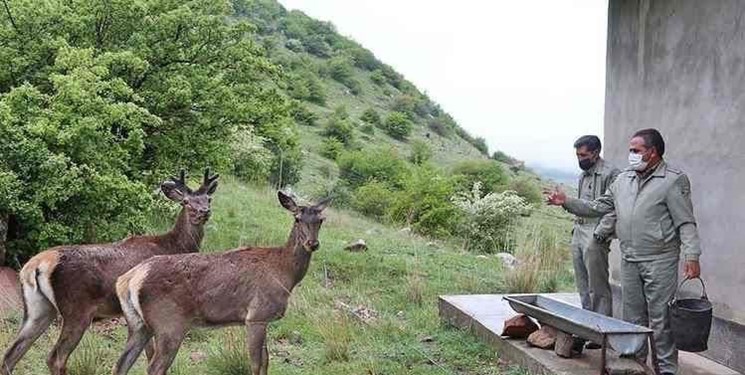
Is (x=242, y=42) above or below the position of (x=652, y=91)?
above

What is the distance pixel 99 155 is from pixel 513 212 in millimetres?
11866

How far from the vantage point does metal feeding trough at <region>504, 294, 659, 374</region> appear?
5879 mm

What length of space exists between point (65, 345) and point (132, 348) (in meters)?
0.71

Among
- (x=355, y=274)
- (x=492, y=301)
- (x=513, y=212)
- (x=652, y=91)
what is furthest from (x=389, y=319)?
(x=513, y=212)

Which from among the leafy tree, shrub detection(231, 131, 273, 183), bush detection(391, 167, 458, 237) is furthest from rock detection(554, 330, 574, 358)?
shrub detection(231, 131, 273, 183)

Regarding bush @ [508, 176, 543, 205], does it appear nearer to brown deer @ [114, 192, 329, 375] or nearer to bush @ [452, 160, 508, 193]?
bush @ [452, 160, 508, 193]

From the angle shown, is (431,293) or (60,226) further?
(431,293)

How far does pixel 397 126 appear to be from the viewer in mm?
38594

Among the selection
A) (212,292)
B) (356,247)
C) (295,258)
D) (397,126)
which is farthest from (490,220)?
(397,126)

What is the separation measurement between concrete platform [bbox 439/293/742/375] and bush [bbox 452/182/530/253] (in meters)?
9.72

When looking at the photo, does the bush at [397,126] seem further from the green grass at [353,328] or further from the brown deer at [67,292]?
the brown deer at [67,292]

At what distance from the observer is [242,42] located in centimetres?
1287

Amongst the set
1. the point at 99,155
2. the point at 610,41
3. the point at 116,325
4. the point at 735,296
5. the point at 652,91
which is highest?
the point at 610,41

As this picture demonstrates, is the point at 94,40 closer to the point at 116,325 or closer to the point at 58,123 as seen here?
the point at 58,123
